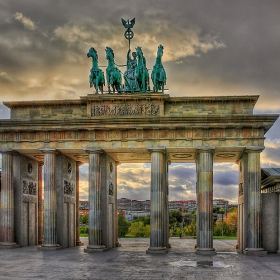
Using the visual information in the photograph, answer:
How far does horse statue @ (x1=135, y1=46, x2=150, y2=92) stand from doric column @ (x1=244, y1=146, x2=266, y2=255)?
10442mm

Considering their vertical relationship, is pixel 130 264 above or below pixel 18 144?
below

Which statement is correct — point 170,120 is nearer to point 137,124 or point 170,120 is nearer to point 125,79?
point 137,124

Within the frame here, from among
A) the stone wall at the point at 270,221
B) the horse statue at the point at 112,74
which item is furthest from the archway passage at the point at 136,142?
the horse statue at the point at 112,74

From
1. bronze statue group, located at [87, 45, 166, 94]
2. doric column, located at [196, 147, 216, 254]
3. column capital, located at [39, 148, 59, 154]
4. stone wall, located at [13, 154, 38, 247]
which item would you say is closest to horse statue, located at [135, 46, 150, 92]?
bronze statue group, located at [87, 45, 166, 94]

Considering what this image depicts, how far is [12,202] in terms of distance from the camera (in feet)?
127

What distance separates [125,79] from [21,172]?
42.5 feet

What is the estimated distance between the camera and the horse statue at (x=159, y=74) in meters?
38.5

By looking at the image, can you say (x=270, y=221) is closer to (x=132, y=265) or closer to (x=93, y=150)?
(x=132, y=265)

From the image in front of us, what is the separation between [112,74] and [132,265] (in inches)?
703

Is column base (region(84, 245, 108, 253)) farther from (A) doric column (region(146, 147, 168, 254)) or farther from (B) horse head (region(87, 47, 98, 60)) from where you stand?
(B) horse head (region(87, 47, 98, 60))

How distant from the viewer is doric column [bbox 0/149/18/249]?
3822cm

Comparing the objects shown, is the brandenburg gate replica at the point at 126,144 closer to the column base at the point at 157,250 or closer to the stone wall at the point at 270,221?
the column base at the point at 157,250

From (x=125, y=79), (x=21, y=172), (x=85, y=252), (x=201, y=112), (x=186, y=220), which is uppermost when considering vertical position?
(x=125, y=79)

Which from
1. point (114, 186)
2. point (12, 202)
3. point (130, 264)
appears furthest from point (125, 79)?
point (130, 264)
